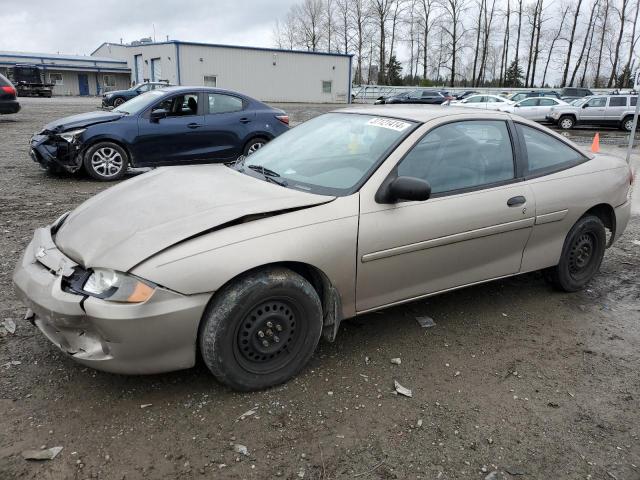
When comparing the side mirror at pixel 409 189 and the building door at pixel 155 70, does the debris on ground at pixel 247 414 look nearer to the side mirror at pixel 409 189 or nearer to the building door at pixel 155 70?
the side mirror at pixel 409 189

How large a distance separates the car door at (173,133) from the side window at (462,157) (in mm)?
5920

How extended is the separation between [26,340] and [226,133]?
6.15 metres

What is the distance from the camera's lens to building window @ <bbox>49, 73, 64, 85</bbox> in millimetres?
55375

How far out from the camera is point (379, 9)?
70.2 metres

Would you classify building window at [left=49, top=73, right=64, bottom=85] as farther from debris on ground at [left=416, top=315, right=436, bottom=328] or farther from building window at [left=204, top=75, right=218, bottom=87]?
debris on ground at [left=416, top=315, right=436, bottom=328]

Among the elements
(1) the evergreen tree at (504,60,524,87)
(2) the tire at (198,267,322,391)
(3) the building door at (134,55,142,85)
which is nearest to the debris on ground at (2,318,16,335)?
(2) the tire at (198,267,322,391)

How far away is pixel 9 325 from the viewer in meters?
3.61

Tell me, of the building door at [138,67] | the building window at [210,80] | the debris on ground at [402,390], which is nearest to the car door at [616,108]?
the debris on ground at [402,390]

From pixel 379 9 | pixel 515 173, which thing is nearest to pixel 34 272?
pixel 515 173

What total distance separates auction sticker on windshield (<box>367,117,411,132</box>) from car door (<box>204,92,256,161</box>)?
221 inches

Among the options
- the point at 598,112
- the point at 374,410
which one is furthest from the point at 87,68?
the point at 374,410

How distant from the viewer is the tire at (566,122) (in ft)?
79.0

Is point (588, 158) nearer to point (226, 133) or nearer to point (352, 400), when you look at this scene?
point (352, 400)

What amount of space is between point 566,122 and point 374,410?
2466 cm
